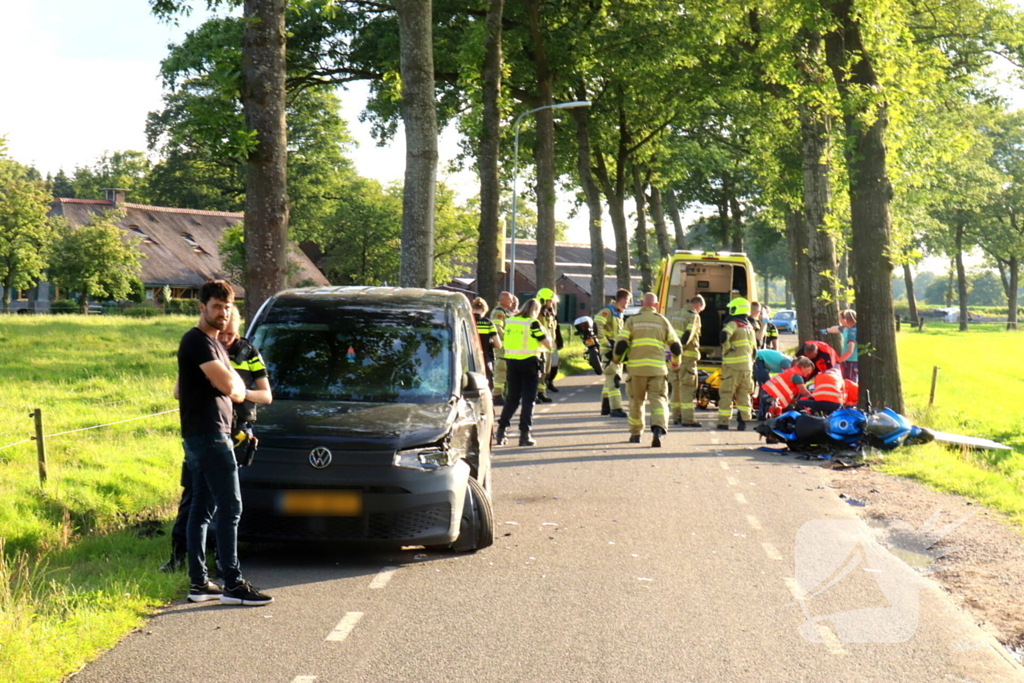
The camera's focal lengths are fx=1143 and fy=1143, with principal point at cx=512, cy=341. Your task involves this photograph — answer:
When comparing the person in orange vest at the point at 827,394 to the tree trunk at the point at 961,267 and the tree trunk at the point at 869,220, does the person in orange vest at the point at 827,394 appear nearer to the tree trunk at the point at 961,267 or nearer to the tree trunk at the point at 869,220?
the tree trunk at the point at 869,220

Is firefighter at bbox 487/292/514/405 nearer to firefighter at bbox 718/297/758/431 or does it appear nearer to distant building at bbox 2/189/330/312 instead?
firefighter at bbox 718/297/758/431

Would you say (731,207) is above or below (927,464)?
above

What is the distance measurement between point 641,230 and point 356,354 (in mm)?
34347

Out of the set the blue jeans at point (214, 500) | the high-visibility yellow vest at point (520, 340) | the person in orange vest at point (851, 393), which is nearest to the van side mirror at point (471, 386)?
the blue jeans at point (214, 500)

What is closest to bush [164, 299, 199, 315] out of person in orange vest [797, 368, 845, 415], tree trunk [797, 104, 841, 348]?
tree trunk [797, 104, 841, 348]

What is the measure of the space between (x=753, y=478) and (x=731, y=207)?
4209cm

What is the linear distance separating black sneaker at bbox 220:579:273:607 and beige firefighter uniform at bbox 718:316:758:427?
440 inches

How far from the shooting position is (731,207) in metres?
52.6

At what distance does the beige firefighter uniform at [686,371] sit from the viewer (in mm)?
17094

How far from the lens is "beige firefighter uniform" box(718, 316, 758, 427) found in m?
16.5

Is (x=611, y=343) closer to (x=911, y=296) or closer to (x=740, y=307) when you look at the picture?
(x=740, y=307)

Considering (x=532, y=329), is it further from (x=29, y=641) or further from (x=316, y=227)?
(x=316, y=227)

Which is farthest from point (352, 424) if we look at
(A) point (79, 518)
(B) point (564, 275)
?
(B) point (564, 275)

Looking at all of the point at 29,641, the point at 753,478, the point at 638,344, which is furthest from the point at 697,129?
the point at 29,641
